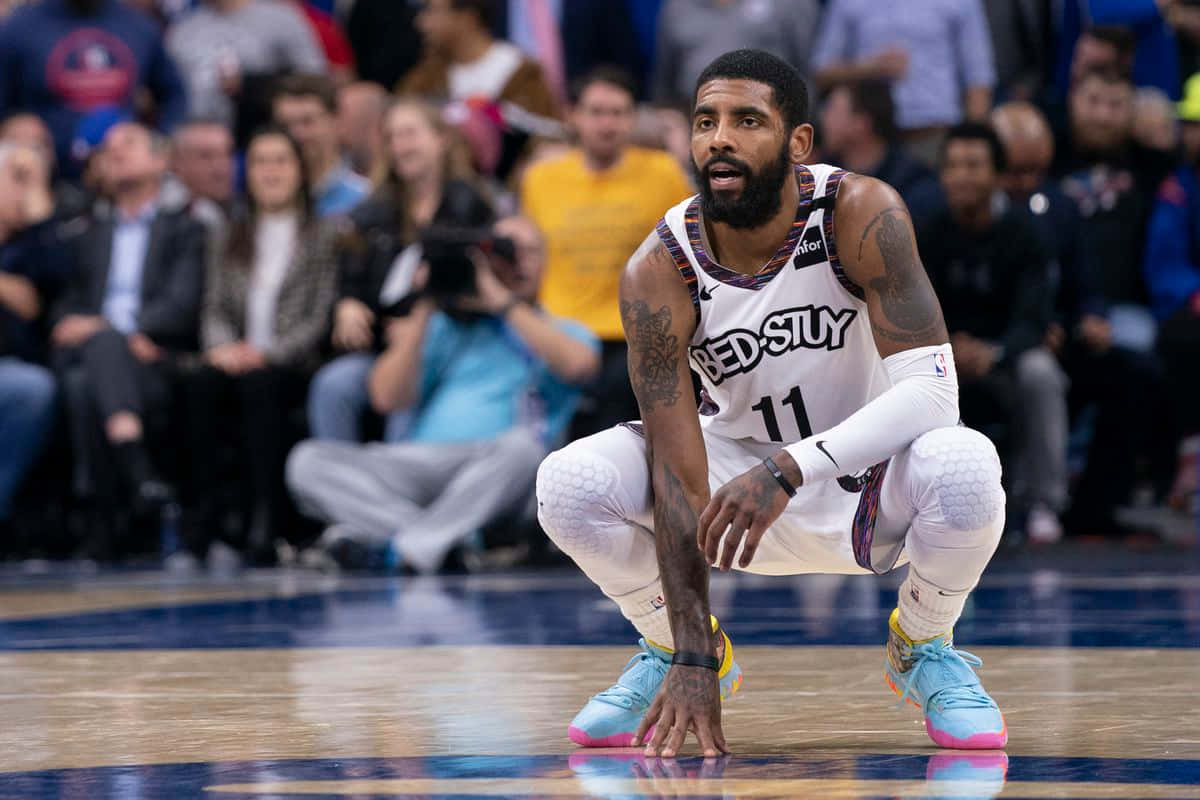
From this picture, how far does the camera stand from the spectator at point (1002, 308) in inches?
325

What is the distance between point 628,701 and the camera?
3.43 metres

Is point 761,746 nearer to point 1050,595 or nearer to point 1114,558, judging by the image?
point 1050,595

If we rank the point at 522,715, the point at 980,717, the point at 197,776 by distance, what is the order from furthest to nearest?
the point at 522,715
the point at 980,717
the point at 197,776

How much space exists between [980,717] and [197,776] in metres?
1.33

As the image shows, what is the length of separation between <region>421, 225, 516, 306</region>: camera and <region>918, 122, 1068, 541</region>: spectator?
191 cm

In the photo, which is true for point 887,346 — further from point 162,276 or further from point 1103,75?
point 162,276

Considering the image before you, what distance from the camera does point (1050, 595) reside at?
627 centimetres

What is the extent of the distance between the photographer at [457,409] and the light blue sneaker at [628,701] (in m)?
4.34

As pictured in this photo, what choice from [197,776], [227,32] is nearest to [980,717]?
[197,776]

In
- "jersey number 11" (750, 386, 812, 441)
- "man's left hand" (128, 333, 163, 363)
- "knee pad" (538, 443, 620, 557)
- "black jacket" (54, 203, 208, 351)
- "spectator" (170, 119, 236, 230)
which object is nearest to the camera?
"knee pad" (538, 443, 620, 557)

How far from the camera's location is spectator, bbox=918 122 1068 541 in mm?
8266

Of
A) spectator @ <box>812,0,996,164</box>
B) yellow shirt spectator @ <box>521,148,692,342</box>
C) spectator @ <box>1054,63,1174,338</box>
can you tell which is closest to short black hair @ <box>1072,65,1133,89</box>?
spectator @ <box>1054,63,1174,338</box>

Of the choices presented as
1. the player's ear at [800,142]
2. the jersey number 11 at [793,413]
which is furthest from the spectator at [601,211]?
the player's ear at [800,142]

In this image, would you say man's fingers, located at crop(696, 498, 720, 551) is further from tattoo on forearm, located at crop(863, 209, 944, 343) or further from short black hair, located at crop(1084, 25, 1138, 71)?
short black hair, located at crop(1084, 25, 1138, 71)
